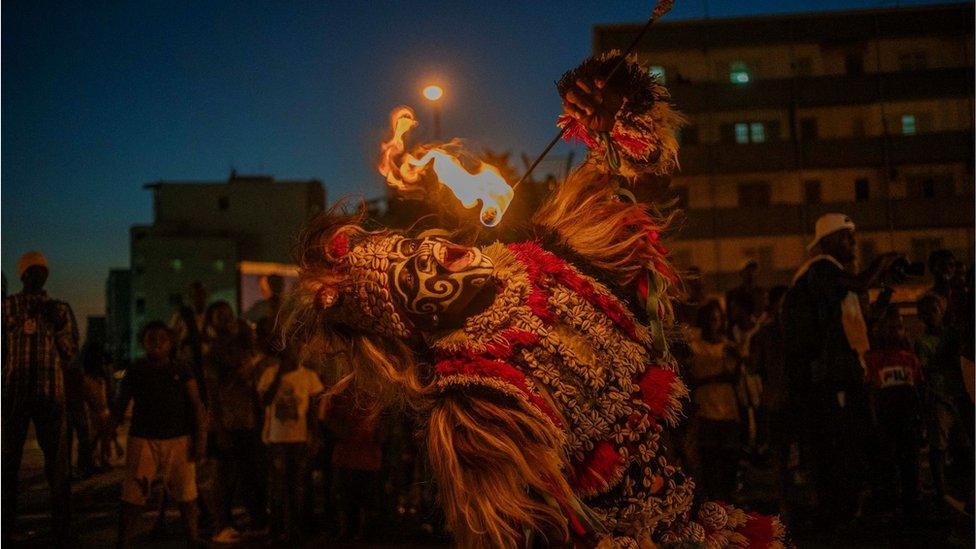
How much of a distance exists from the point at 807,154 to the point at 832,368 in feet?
118

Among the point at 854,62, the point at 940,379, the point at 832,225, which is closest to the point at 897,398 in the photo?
the point at 940,379

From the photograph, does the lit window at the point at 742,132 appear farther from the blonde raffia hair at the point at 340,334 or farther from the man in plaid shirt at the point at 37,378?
the blonde raffia hair at the point at 340,334

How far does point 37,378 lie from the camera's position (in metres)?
6.48

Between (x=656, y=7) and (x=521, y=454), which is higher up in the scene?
(x=656, y=7)

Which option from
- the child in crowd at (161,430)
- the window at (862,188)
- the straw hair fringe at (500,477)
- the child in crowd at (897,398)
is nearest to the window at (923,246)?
the window at (862,188)

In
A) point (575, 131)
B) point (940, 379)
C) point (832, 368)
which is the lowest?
point (940, 379)

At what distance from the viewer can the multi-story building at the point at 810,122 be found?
38406 mm

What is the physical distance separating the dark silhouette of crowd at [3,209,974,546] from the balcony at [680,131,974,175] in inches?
1224

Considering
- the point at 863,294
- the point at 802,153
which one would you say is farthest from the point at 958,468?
the point at 802,153

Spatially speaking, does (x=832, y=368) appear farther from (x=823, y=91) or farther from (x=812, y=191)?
(x=823, y=91)

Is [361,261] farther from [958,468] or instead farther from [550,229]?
[958,468]

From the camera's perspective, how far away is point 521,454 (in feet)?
7.73

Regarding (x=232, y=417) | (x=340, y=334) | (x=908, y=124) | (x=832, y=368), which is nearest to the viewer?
(x=340, y=334)

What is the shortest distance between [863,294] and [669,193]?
3132 mm
